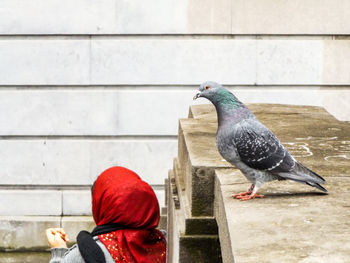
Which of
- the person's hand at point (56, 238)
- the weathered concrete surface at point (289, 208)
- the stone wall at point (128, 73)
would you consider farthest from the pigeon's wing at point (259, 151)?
the stone wall at point (128, 73)

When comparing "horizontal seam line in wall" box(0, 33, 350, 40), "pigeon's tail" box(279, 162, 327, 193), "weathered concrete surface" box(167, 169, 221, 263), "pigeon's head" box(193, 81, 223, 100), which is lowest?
"weathered concrete surface" box(167, 169, 221, 263)

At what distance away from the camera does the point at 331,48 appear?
1024 centimetres

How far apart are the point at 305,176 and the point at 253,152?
294 mm

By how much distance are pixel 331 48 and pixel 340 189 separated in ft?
20.6

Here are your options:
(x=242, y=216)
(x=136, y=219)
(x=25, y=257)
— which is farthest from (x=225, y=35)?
(x=242, y=216)

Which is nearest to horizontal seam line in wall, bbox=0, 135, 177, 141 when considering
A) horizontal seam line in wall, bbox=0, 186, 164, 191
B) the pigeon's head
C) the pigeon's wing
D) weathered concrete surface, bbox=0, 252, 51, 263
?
horizontal seam line in wall, bbox=0, 186, 164, 191

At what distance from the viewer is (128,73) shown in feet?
33.7

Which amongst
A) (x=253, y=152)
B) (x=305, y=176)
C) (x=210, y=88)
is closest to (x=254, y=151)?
(x=253, y=152)

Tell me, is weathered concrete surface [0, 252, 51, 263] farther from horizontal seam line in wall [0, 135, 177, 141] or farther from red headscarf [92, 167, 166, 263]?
red headscarf [92, 167, 166, 263]

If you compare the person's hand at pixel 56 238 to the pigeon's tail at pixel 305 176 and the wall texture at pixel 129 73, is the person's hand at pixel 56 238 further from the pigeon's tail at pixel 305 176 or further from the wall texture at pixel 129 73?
the wall texture at pixel 129 73

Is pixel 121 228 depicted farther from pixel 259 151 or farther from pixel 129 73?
pixel 129 73

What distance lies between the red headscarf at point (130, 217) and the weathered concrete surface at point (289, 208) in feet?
1.36

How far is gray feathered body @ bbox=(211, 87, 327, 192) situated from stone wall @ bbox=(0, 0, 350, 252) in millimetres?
6087

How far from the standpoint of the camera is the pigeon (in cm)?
404
